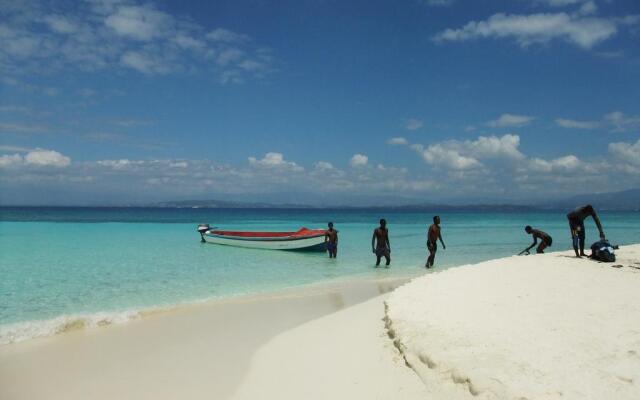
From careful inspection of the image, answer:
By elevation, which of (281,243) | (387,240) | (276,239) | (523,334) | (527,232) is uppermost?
(527,232)

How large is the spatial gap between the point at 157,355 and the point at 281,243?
15.5 meters

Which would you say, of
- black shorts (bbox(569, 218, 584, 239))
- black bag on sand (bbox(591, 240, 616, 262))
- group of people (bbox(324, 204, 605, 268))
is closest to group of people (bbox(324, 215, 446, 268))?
group of people (bbox(324, 204, 605, 268))

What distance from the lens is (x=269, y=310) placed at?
8.67 meters

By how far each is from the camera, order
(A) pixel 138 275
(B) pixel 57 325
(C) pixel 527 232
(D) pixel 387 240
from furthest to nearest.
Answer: (D) pixel 387 240, (C) pixel 527 232, (A) pixel 138 275, (B) pixel 57 325

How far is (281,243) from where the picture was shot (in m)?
21.5

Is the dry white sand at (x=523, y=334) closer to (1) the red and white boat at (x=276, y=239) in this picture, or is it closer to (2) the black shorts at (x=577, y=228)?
(2) the black shorts at (x=577, y=228)

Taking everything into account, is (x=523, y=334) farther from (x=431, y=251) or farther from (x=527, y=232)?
(x=527, y=232)

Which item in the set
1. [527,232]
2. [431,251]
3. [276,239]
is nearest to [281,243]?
[276,239]

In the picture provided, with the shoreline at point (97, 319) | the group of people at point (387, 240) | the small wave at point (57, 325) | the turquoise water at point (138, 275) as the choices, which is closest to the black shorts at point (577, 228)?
the group of people at point (387, 240)

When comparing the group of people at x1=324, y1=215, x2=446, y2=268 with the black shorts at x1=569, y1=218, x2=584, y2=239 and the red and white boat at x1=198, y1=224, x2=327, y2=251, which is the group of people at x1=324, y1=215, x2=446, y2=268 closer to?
the black shorts at x1=569, y1=218, x2=584, y2=239

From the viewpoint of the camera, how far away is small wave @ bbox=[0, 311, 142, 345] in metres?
7.32

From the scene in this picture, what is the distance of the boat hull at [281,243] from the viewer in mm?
20422

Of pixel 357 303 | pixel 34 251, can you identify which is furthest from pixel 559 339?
pixel 34 251

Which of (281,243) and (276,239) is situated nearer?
(281,243)
